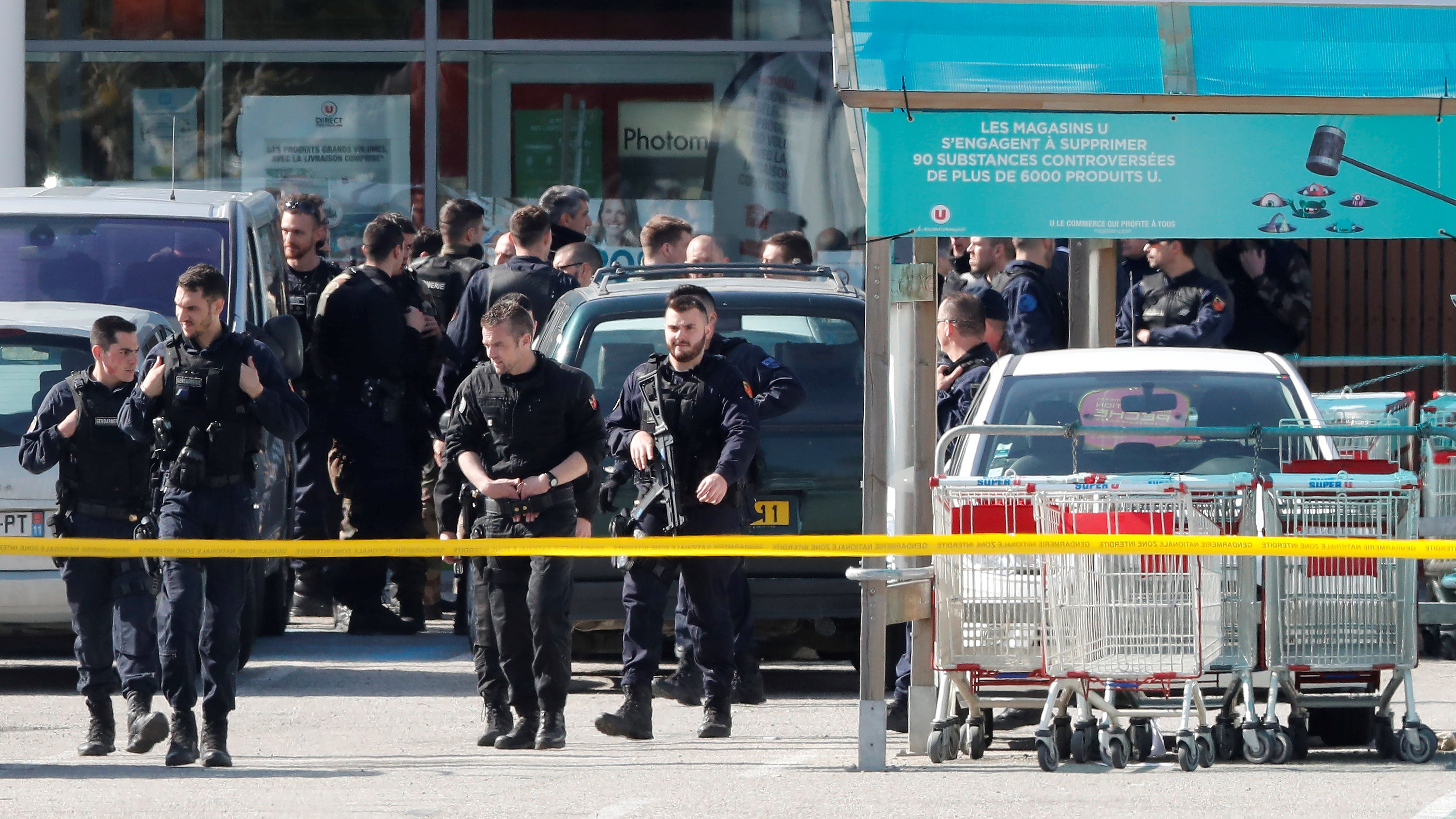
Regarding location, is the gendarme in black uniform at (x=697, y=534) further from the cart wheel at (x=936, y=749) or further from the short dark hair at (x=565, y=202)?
the short dark hair at (x=565, y=202)

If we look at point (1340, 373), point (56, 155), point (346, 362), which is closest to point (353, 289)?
point (346, 362)

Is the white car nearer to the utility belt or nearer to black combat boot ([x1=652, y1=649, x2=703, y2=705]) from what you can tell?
the utility belt

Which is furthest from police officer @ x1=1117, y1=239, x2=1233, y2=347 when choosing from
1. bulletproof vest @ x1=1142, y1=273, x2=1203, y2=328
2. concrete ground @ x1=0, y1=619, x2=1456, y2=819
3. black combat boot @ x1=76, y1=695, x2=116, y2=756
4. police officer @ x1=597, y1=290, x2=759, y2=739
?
black combat boot @ x1=76, y1=695, x2=116, y2=756

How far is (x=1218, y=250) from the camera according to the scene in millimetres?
13281

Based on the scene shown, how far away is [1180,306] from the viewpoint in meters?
11.3

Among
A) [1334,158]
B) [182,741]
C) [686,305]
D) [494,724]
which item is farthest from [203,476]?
[1334,158]

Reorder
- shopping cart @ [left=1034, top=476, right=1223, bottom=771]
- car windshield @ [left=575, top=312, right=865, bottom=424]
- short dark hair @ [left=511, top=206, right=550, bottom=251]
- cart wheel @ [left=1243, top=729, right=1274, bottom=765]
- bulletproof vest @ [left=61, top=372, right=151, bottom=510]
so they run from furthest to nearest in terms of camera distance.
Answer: short dark hair @ [left=511, top=206, right=550, bottom=251] → car windshield @ [left=575, top=312, right=865, bottom=424] → bulletproof vest @ [left=61, top=372, right=151, bottom=510] → cart wheel @ [left=1243, top=729, right=1274, bottom=765] → shopping cart @ [left=1034, top=476, right=1223, bottom=771]

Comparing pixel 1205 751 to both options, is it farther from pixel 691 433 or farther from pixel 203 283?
pixel 203 283

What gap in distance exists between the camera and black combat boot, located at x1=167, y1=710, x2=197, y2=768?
7785mm

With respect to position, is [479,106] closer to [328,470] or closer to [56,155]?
[56,155]

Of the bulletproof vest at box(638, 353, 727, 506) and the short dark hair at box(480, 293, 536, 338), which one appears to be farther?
the bulletproof vest at box(638, 353, 727, 506)

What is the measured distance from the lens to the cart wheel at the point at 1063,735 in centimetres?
780

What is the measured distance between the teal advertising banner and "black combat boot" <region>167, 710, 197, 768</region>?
304 cm

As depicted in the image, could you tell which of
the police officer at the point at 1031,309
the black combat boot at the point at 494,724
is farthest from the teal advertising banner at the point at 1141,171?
the police officer at the point at 1031,309
